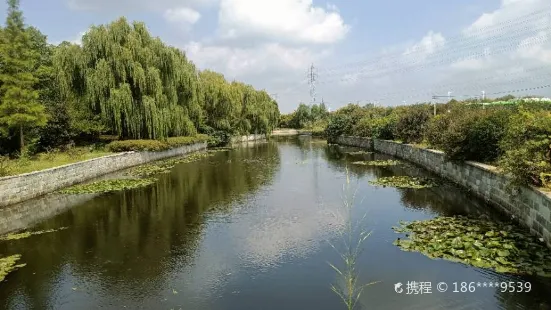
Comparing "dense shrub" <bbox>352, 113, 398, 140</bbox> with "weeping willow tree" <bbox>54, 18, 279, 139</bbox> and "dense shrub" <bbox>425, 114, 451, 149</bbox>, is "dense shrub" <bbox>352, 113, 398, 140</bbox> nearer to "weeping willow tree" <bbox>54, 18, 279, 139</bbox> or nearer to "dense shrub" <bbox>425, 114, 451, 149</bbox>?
"dense shrub" <bbox>425, 114, 451, 149</bbox>

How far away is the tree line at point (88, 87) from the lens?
60.3ft

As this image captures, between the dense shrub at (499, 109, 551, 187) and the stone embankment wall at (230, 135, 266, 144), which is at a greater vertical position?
the dense shrub at (499, 109, 551, 187)

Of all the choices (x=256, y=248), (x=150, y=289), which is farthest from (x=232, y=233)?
(x=150, y=289)

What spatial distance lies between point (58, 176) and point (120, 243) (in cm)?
833

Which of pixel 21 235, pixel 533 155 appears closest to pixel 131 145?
pixel 21 235

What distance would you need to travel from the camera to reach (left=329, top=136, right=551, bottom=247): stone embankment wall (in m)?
7.21

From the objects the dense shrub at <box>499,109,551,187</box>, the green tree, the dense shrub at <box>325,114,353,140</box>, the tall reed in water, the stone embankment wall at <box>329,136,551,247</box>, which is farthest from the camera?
the dense shrub at <box>325,114,353,140</box>

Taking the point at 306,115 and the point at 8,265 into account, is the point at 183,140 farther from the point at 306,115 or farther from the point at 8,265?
the point at 306,115

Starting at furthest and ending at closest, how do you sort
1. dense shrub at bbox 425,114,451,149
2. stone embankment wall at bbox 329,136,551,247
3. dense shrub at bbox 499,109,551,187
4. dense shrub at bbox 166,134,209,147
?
dense shrub at bbox 166,134,209,147
dense shrub at bbox 425,114,451,149
dense shrub at bbox 499,109,551,187
stone embankment wall at bbox 329,136,551,247

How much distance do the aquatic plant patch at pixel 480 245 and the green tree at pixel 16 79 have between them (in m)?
Result: 17.0

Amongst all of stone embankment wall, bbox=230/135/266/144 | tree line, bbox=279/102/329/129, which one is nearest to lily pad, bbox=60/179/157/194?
stone embankment wall, bbox=230/135/266/144

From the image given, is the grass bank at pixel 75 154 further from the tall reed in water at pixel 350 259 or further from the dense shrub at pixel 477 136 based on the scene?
the dense shrub at pixel 477 136

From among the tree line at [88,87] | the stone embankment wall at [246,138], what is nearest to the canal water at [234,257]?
the tree line at [88,87]

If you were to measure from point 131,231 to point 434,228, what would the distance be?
6926 millimetres
